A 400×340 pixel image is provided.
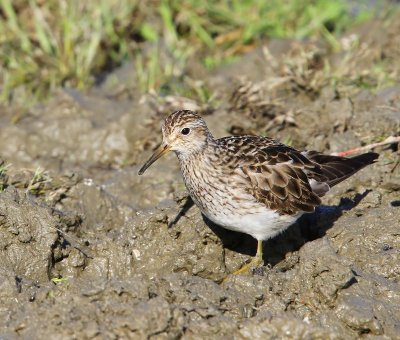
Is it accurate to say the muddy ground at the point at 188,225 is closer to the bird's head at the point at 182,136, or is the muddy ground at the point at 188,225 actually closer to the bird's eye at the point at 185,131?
the bird's head at the point at 182,136

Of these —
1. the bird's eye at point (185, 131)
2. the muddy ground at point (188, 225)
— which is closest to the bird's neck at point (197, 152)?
the bird's eye at point (185, 131)

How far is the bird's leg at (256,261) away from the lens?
21.9 ft

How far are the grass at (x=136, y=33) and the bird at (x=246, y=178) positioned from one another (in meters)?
3.34

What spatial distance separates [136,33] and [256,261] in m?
5.23

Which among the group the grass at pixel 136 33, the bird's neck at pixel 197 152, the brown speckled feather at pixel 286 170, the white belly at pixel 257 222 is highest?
the bird's neck at pixel 197 152

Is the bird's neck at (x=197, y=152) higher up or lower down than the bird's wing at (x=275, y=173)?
higher up

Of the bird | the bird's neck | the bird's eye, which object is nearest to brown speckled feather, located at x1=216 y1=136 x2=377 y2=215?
the bird

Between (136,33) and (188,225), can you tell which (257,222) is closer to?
(188,225)

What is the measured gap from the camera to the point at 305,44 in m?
10.4

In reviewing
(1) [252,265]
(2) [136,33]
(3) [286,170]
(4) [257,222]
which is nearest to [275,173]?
(3) [286,170]

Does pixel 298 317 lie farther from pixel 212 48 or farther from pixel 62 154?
pixel 212 48

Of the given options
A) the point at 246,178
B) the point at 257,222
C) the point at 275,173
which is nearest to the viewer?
the point at 257,222

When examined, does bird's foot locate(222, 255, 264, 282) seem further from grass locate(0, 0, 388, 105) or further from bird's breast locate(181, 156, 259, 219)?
grass locate(0, 0, 388, 105)

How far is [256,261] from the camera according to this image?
6.77 meters
